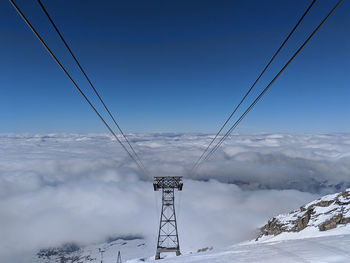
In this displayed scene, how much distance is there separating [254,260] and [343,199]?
53155mm

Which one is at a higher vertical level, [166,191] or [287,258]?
[166,191]

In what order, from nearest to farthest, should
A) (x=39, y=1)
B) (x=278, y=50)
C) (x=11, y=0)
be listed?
(x=11, y=0), (x=39, y=1), (x=278, y=50)

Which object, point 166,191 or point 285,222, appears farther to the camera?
point 285,222

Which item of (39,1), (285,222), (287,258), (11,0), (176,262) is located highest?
(39,1)

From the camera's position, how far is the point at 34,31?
4434mm

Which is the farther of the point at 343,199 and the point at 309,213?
the point at 309,213

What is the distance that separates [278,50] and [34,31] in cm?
640

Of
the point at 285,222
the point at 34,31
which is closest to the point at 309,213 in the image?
the point at 285,222

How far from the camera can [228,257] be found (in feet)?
29.9

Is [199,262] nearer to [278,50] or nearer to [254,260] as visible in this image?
[254,260]

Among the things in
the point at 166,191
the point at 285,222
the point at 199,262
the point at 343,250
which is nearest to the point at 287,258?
the point at 343,250

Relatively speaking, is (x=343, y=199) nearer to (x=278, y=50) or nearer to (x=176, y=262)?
(x=176, y=262)

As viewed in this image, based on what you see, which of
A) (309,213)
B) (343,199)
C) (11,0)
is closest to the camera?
(11,0)

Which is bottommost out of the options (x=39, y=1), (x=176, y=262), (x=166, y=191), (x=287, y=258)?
(x=176, y=262)
